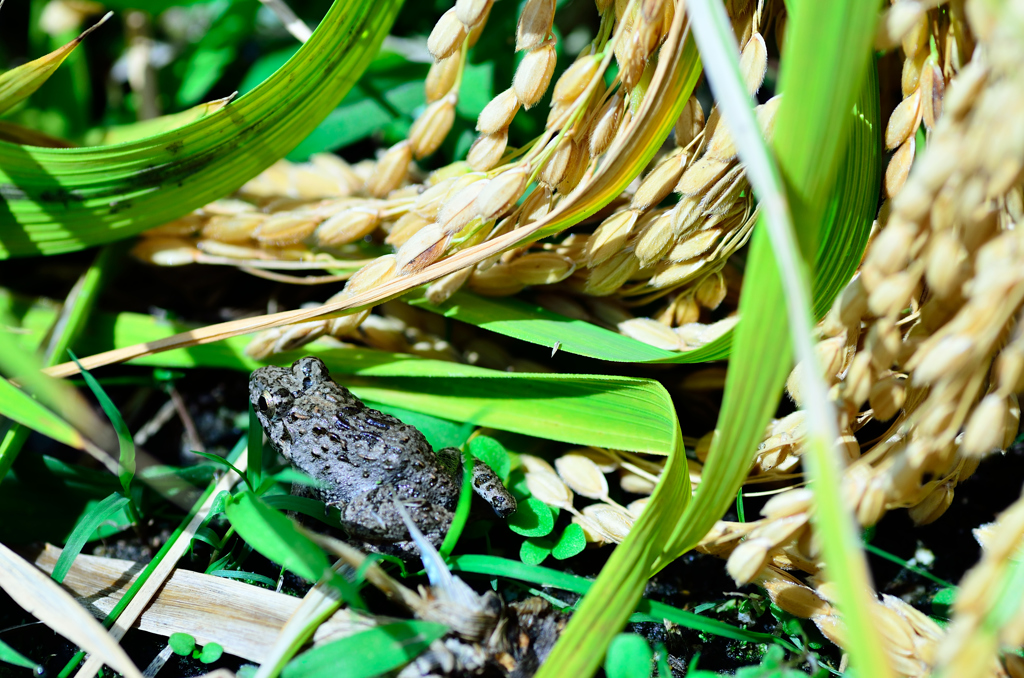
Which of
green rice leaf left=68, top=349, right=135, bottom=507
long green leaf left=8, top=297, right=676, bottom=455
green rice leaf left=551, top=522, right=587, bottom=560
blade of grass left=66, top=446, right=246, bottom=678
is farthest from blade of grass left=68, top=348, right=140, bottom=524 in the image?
Result: green rice leaf left=551, top=522, right=587, bottom=560

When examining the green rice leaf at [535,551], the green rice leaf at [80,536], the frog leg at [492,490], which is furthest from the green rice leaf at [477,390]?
the green rice leaf at [80,536]

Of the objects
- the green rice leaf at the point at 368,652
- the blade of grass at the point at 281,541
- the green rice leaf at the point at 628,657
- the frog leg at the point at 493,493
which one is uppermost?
the frog leg at the point at 493,493

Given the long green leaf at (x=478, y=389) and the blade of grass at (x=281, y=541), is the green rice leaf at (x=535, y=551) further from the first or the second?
the blade of grass at (x=281, y=541)

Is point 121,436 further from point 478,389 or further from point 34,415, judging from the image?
point 478,389

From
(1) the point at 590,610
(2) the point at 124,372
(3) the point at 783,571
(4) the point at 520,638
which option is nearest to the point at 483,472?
(4) the point at 520,638

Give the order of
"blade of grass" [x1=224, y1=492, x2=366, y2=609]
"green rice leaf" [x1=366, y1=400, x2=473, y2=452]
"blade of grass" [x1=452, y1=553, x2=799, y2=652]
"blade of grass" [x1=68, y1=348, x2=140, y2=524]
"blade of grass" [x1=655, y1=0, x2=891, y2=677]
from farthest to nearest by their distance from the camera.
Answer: "green rice leaf" [x1=366, y1=400, x2=473, y2=452] → "blade of grass" [x1=68, y1=348, x2=140, y2=524] → "blade of grass" [x1=452, y1=553, x2=799, y2=652] → "blade of grass" [x1=224, y1=492, x2=366, y2=609] → "blade of grass" [x1=655, y1=0, x2=891, y2=677]

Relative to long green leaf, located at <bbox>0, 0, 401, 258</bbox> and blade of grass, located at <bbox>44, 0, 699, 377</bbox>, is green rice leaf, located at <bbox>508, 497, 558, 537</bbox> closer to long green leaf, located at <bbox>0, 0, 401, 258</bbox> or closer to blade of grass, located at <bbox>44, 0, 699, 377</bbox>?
blade of grass, located at <bbox>44, 0, 699, 377</bbox>

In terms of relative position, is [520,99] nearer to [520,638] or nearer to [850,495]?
[850,495]
